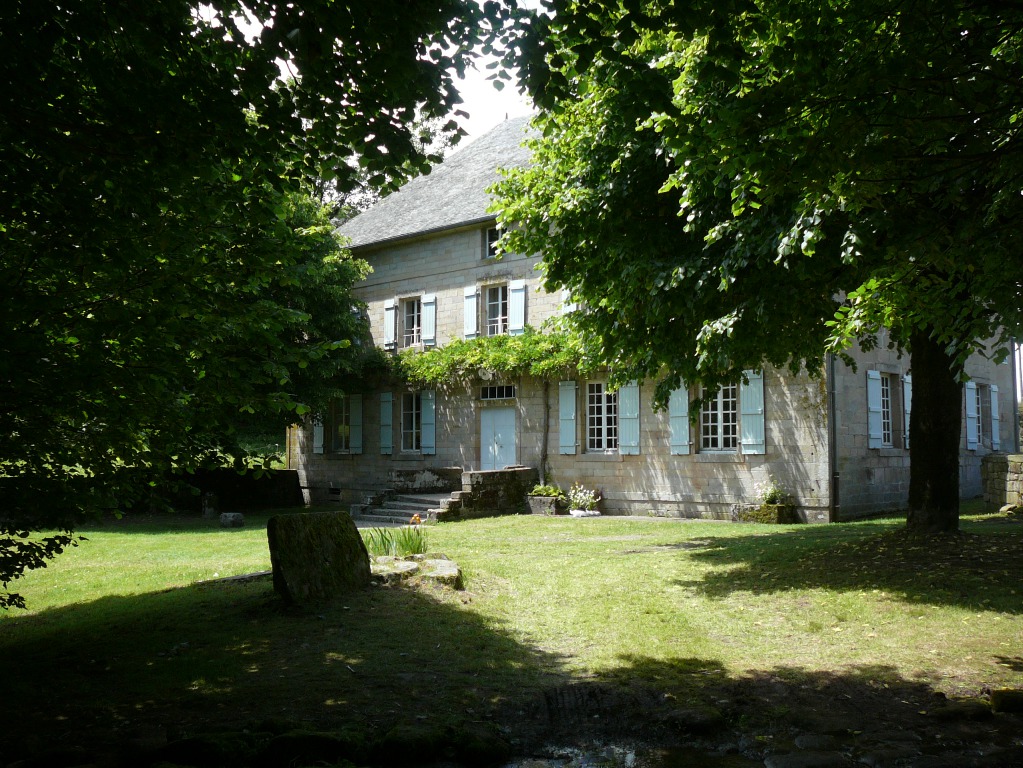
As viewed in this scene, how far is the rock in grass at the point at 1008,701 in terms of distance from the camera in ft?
15.5

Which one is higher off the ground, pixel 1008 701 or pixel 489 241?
pixel 489 241

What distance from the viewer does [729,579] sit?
8.96 meters

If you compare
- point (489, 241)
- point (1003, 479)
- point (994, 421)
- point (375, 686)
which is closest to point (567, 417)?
point (489, 241)

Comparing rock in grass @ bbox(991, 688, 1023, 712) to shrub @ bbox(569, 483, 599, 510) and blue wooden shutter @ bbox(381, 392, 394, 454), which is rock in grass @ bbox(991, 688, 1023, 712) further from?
blue wooden shutter @ bbox(381, 392, 394, 454)

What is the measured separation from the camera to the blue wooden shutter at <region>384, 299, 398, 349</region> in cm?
2327

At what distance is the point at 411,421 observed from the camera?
75.6 feet

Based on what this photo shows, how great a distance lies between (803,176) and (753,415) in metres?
11.4

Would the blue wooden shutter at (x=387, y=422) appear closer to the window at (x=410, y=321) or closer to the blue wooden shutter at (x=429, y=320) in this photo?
the window at (x=410, y=321)

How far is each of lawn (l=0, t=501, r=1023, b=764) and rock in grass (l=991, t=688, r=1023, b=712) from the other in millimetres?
349

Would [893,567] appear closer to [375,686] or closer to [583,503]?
[375,686]

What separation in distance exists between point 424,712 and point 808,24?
5.25 meters

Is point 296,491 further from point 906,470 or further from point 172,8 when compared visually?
point 172,8

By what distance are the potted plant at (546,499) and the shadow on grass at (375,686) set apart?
10.8 metres

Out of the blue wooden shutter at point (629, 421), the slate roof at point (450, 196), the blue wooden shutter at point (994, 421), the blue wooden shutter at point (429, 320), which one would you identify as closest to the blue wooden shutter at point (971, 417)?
the blue wooden shutter at point (994, 421)
